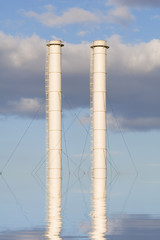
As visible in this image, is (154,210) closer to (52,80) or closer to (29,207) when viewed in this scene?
(29,207)

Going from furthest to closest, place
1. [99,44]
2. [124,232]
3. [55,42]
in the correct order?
[55,42]
[99,44]
[124,232]

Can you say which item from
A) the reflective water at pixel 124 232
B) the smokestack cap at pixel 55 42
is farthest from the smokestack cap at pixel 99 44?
the reflective water at pixel 124 232

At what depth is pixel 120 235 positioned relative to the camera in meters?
22.2

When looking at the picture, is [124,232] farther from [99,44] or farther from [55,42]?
[55,42]

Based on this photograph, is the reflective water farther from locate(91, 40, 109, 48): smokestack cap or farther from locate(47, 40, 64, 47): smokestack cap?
locate(47, 40, 64, 47): smokestack cap

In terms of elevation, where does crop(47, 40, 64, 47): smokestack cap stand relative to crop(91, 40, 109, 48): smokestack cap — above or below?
above

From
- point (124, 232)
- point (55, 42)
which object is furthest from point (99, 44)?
point (124, 232)

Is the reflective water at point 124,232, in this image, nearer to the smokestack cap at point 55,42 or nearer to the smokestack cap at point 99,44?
the smokestack cap at point 99,44

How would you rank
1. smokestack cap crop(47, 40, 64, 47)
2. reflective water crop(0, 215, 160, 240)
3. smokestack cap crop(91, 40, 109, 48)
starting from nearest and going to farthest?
1. reflective water crop(0, 215, 160, 240)
2. smokestack cap crop(91, 40, 109, 48)
3. smokestack cap crop(47, 40, 64, 47)

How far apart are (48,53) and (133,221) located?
5605cm

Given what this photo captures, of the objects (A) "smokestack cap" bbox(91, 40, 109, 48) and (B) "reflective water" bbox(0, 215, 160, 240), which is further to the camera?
(A) "smokestack cap" bbox(91, 40, 109, 48)

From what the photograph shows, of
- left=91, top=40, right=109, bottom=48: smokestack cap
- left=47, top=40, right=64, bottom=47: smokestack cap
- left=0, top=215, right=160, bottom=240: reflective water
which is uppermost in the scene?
left=47, top=40, right=64, bottom=47: smokestack cap

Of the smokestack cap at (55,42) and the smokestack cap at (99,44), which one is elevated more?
the smokestack cap at (55,42)

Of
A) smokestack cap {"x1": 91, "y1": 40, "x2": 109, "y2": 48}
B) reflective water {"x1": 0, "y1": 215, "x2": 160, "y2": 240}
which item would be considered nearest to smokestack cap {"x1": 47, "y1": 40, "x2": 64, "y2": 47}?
smokestack cap {"x1": 91, "y1": 40, "x2": 109, "y2": 48}
